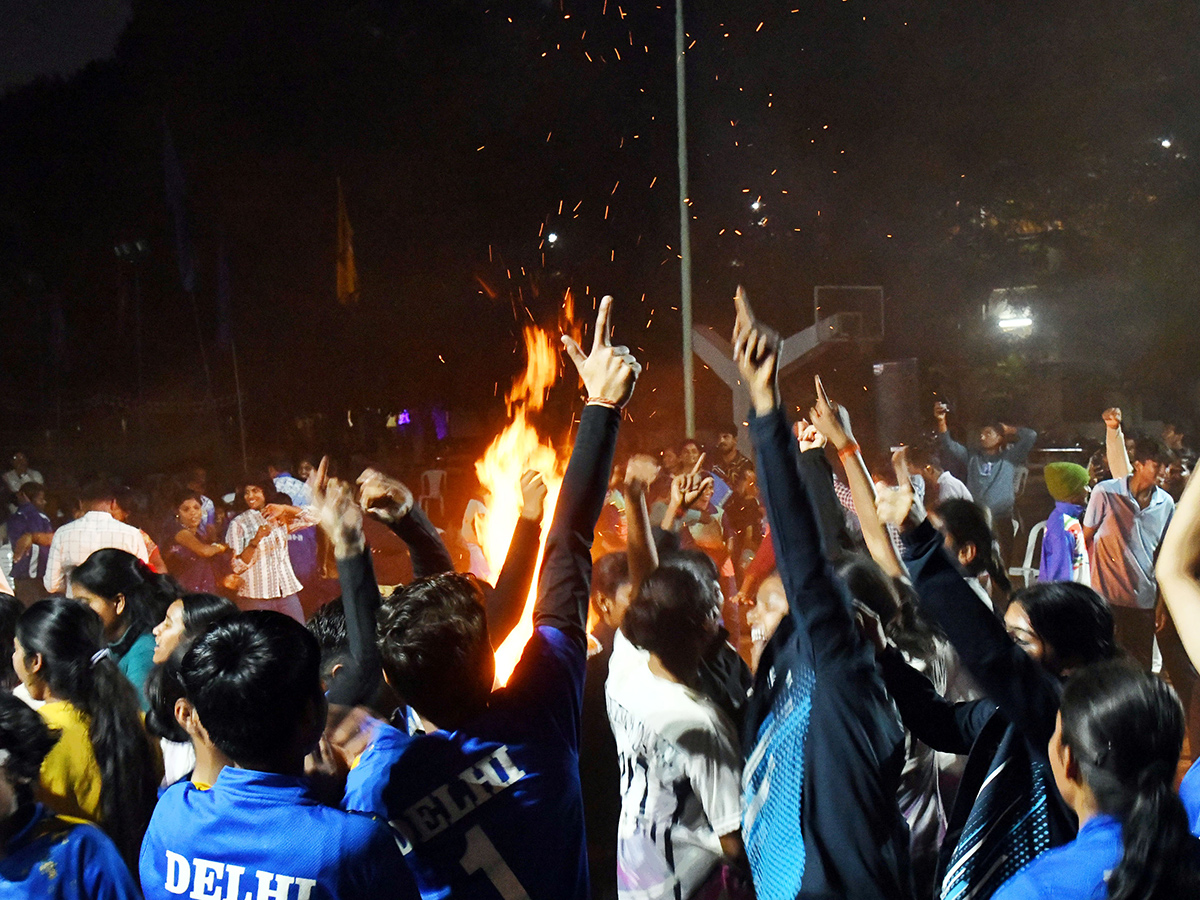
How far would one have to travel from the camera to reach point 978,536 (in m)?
4.34

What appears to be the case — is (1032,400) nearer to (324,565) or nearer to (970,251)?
(970,251)

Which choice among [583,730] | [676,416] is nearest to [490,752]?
[583,730]

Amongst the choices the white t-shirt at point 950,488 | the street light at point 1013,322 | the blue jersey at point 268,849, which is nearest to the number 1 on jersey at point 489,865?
the blue jersey at point 268,849

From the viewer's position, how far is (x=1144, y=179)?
2177 centimetres

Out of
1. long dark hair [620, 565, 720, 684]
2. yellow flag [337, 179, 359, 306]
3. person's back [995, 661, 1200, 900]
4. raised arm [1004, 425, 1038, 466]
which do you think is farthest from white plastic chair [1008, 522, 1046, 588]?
yellow flag [337, 179, 359, 306]

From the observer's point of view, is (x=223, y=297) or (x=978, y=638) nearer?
(x=978, y=638)

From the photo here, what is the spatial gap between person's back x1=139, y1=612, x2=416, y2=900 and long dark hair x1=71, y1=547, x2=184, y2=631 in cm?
238

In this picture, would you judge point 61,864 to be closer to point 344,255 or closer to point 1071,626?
point 1071,626

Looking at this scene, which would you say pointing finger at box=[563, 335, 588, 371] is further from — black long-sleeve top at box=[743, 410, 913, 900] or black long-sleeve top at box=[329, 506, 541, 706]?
black long-sleeve top at box=[743, 410, 913, 900]

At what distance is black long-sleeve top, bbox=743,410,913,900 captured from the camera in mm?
2266

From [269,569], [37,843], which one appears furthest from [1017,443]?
[37,843]

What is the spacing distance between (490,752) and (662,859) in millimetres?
Answer: 933

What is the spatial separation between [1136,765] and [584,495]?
4.50 ft

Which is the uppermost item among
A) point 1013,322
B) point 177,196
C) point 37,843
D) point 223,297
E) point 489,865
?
point 177,196
